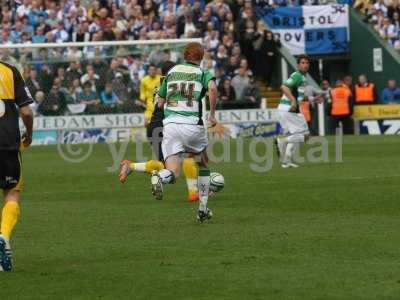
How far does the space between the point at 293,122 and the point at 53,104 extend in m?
10.0

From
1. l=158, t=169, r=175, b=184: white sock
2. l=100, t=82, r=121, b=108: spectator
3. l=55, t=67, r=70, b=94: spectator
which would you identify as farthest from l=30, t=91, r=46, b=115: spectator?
l=158, t=169, r=175, b=184: white sock

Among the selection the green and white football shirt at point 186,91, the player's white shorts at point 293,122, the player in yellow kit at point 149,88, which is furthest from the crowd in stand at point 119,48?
the green and white football shirt at point 186,91

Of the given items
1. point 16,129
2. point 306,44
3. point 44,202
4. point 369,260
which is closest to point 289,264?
point 369,260

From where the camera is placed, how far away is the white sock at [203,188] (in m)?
14.7

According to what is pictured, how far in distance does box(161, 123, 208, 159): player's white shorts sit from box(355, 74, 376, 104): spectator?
2449 cm

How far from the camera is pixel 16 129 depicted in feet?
35.9

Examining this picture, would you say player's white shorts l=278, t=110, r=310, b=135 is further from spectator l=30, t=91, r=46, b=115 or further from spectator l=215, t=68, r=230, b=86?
spectator l=215, t=68, r=230, b=86

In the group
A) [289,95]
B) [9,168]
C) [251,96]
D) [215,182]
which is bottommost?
[251,96]

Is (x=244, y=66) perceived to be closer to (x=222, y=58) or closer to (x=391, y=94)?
(x=222, y=58)

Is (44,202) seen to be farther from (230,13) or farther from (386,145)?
(230,13)

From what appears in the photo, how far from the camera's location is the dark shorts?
10859 mm

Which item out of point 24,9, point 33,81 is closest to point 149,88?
point 33,81

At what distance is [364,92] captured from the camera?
39031 millimetres

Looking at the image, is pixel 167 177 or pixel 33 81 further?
pixel 33 81
